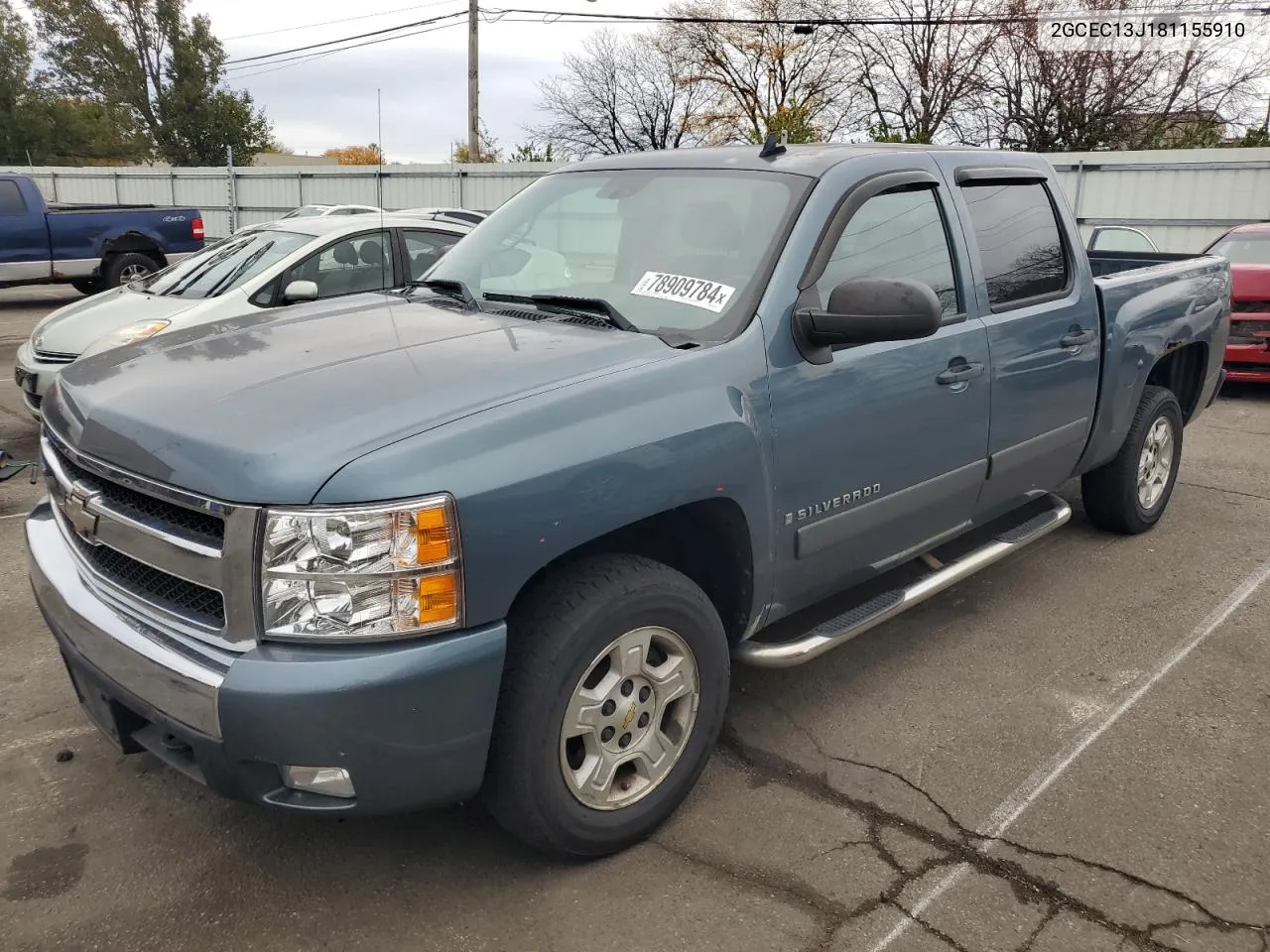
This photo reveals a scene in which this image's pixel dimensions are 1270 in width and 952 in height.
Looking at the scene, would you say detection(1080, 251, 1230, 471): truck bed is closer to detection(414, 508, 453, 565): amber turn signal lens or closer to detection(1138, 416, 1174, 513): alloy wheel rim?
detection(1138, 416, 1174, 513): alloy wheel rim

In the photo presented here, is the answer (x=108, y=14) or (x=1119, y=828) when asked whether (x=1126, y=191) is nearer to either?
(x=1119, y=828)

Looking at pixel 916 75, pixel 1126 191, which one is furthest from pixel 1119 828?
pixel 916 75

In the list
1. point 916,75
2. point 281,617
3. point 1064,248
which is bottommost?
point 281,617

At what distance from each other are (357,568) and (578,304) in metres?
1.36

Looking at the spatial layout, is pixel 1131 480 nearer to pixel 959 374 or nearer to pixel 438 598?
pixel 959 374

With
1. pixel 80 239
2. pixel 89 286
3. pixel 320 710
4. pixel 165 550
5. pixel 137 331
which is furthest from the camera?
pixel 89 286

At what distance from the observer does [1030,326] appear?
4074 mm

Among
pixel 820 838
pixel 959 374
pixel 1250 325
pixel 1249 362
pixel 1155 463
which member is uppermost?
pixel 959 374

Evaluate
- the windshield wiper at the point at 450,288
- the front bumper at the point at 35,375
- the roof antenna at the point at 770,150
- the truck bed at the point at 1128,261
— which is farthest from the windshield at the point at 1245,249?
the front bumper at the point at 35,375

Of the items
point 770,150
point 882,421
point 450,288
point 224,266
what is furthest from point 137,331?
point 882,421

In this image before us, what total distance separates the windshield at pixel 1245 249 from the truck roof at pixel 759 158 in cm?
746

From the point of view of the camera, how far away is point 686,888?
2.70m

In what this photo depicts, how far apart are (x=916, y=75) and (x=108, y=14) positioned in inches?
1660

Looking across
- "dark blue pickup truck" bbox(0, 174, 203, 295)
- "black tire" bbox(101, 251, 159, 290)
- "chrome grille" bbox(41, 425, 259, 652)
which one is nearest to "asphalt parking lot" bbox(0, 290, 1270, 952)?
"chrome grille" bbox(41, 425, 259, 652)
